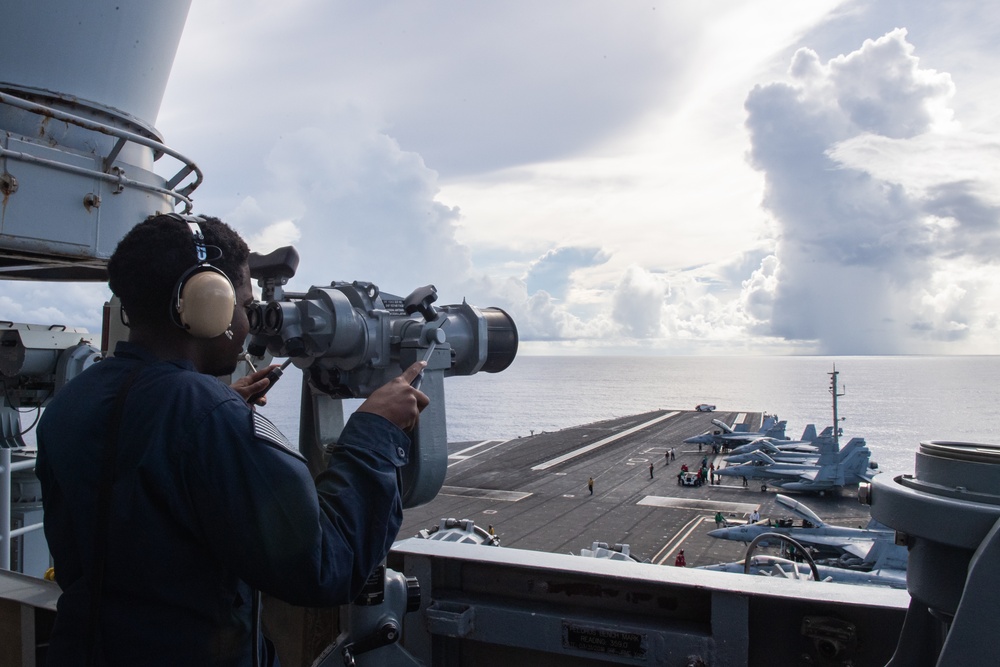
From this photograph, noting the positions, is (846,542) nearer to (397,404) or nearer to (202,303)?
(397,404)

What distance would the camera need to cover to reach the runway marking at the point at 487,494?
1484 inches

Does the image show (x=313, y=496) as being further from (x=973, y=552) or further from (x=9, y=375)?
(x=9, y=375)

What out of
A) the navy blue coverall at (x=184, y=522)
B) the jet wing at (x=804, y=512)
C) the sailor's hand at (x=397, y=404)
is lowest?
the jet wing at (x=804, y=512)

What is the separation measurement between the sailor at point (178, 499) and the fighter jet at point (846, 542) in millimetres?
20612

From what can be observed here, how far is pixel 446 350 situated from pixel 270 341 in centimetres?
76

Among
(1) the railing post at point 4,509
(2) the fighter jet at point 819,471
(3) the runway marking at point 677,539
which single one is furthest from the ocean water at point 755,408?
(1) the railing post at point 4,509

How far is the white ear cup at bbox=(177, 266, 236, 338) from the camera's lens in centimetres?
175

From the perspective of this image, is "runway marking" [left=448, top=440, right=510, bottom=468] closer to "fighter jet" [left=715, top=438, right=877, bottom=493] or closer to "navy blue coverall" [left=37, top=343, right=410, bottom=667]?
"fighter jet" [left=715, top=438, right=877, bottom=493]

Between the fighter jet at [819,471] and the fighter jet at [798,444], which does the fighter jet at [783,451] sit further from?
the fighter jet at [819,471]

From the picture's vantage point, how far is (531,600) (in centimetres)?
340

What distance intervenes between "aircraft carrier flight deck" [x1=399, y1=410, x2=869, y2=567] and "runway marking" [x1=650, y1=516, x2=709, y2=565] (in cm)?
4

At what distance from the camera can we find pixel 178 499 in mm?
1580

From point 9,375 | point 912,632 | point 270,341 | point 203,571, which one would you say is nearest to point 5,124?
point 9,375

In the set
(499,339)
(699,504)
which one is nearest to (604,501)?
(699,504)
